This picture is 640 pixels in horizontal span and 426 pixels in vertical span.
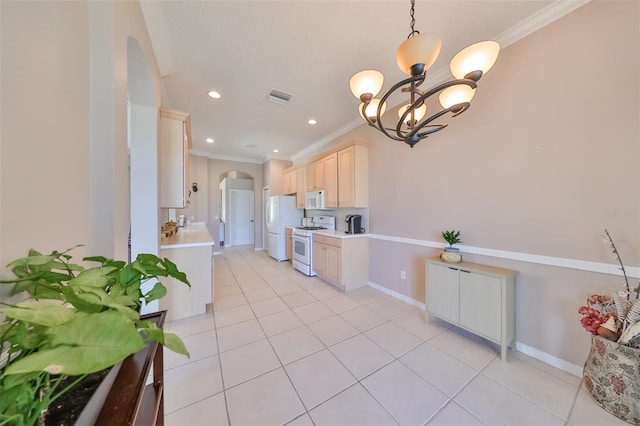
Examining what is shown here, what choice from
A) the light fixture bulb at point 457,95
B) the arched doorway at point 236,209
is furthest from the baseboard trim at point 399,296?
the arched doorway at point 236,209

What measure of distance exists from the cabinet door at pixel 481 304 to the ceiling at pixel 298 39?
2.16 m

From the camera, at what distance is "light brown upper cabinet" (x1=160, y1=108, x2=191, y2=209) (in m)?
2.45

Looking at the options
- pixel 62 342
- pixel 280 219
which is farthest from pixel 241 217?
pixel 62 342

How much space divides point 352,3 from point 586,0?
1695mm

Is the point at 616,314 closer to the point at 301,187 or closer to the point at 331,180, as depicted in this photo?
the point at 331,180

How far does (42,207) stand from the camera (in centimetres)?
73

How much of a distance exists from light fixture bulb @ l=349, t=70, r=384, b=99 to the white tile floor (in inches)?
82.2

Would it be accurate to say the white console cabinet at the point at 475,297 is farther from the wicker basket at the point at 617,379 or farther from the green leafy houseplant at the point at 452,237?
the wicker basket at the point at 617,379

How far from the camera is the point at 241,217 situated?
696cm

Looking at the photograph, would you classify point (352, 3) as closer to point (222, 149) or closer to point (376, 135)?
point (376, 135)

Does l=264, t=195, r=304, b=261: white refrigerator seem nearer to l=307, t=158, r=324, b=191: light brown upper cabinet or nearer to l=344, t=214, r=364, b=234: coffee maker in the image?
l=307, t=158, r=324, b=191: light brown upper cabinet

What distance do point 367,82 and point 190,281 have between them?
2736 millimetres

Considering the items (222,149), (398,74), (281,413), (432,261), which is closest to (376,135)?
(398,74)

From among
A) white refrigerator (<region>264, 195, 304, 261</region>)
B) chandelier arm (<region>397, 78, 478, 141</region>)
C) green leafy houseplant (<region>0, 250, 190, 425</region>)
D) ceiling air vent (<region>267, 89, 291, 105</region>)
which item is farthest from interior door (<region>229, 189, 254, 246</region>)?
green leafy houseplant (<region>0, 250, 190, 425</region>)
